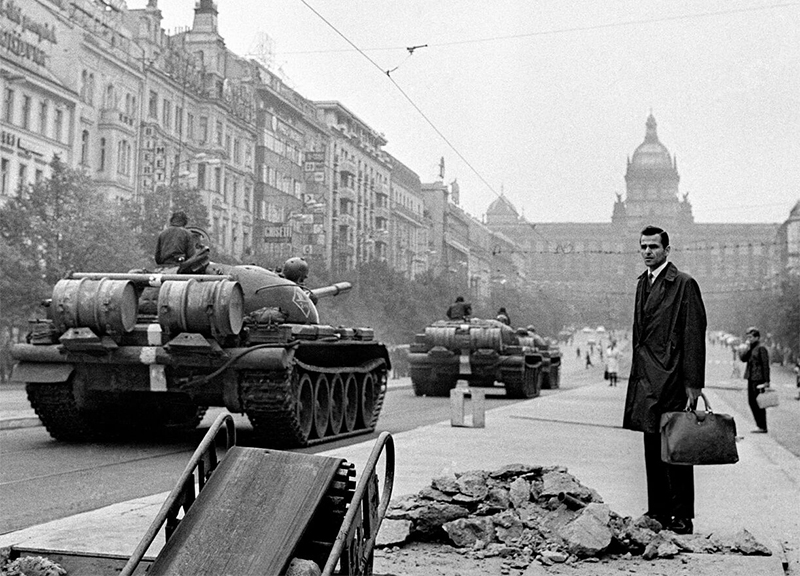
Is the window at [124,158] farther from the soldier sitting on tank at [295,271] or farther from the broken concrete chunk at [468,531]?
the broken concrete chunk at [468,531]

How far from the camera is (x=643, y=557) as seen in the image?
5.63m

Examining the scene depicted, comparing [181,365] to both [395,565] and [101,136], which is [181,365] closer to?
[395,565]

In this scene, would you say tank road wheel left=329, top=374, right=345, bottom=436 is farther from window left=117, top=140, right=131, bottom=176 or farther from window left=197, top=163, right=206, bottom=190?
window left=197, top=163, right=206, bottom=190

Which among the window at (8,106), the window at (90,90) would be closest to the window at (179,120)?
the window at (90,90)

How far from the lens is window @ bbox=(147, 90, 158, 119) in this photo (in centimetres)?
4162

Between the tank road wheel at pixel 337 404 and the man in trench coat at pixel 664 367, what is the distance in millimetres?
7128

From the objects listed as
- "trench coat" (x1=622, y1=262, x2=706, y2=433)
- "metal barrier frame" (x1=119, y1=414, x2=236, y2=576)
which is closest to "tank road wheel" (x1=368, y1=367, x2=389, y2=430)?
"trench coat" (x1=622, y1=262, x2=706, y2=433)

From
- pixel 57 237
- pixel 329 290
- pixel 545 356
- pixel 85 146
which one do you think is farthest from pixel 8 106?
pixel 329 290

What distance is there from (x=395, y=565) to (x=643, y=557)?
123 cm

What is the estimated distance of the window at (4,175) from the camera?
108ft

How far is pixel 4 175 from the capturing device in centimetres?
3322

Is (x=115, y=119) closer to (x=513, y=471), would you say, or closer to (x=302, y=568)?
(x=513, y=471)

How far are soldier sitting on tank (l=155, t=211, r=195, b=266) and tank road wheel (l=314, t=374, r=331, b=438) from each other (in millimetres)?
2040

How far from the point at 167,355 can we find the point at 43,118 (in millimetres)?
26321
